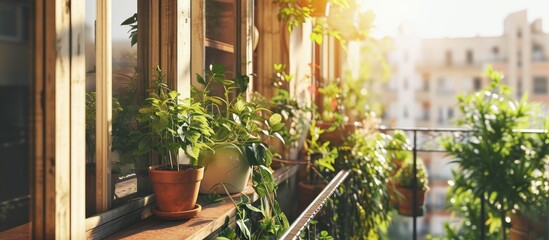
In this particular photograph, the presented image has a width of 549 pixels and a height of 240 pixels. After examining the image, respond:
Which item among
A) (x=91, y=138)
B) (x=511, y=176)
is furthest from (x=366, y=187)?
(x=91, y=138)

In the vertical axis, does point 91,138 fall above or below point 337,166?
above

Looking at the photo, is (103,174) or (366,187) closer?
(103,174)

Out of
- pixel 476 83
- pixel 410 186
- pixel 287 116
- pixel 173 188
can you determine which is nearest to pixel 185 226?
pixel 173 188

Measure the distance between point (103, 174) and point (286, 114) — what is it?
1.62 metres

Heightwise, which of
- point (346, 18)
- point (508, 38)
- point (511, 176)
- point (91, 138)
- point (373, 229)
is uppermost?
point (508, 38)

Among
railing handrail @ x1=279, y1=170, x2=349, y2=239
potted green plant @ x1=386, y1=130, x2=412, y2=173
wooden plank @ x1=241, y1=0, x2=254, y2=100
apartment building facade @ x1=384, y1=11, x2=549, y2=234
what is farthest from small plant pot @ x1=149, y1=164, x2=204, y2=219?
apartment building facade @ x1=384, y1=11, x2=549, y2=234

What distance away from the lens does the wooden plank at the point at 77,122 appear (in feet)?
4.62

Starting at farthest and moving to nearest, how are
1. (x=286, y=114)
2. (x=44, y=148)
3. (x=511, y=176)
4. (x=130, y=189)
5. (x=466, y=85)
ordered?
(x=466, y=85) → (x=511, y=176) → (x=286, y=114) → (x=130, y=189) → (x=44, y=148)

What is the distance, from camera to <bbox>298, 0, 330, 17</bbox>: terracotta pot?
3521mm

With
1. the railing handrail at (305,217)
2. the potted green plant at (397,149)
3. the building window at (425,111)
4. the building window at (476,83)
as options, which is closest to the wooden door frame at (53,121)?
the railing handrail at (305,217)

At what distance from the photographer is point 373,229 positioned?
382 centimetres

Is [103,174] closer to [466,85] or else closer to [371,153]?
[371,153]

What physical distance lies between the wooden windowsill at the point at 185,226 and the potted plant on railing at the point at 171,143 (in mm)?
37

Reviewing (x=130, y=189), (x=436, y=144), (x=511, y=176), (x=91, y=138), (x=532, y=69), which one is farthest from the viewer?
(x=532, y=69)
